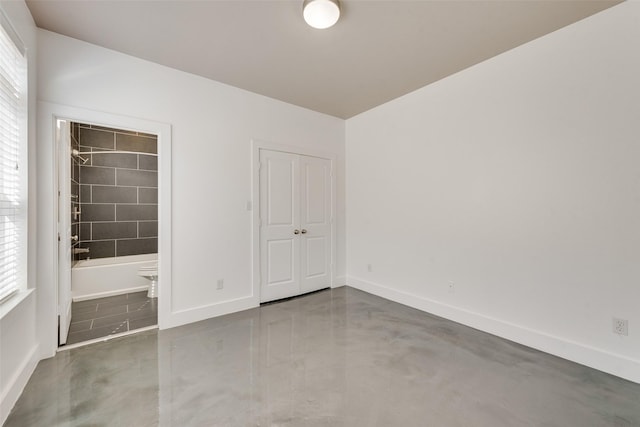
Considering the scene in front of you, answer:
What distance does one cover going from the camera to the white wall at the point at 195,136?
8.13 feet

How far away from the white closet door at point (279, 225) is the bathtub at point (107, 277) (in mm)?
2087

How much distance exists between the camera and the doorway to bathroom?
12.0ft

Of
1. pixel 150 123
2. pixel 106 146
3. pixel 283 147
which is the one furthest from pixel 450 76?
pixel 106 146

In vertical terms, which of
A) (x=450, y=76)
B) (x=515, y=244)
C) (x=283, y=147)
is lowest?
(x=515, y=244)

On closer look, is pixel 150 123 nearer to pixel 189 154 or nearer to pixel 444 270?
pixel 189 154

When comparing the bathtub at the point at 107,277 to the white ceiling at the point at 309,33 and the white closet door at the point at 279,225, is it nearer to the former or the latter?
the white closet door at the point at 279,225

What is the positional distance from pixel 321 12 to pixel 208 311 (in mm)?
3093

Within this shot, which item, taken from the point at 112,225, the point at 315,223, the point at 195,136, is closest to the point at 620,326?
the point at 315,223

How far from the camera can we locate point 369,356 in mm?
2352

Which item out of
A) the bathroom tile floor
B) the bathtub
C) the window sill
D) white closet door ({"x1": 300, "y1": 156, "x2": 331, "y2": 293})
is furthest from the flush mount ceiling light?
the bathtub

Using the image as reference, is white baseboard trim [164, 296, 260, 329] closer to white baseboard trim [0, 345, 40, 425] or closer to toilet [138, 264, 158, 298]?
white baseboard trim [0, 345, 40, 425]

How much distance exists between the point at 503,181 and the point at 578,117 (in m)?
0.72

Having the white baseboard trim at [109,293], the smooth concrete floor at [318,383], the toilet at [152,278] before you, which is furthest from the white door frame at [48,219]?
the white baseboard trim at [109,293]

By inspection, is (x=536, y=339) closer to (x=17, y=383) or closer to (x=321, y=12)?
(x=321, y=12)
